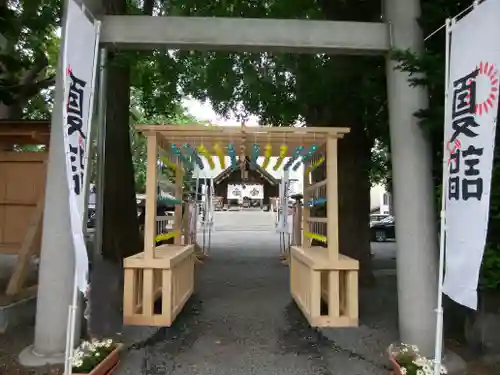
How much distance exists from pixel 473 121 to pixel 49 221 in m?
4.04

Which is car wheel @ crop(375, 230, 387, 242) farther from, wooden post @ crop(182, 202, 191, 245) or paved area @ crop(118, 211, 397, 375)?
paved area @ crop(118, 211, 397, 375)

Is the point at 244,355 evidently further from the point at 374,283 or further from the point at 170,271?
the point at 374,283

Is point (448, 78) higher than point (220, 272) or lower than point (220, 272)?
higher

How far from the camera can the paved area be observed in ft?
15.9

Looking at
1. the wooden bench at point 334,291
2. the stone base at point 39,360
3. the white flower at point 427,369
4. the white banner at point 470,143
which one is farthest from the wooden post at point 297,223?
the white banner at point 470,143

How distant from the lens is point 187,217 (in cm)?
1096

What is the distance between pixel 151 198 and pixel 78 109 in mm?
2068

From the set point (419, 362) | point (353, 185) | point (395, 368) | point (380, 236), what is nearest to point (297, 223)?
point (353, 185)

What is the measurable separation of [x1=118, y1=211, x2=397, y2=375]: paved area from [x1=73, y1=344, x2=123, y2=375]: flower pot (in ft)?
0.29

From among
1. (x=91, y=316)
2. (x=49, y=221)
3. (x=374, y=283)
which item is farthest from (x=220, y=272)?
(x=49, y=221)

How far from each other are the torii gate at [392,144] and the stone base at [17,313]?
108cm

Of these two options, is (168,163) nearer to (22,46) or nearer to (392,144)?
(392,144)

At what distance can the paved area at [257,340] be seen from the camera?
4855 mm

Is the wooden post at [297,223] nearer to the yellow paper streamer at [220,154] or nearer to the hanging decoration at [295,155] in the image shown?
the hanging decoration at [295,155]
